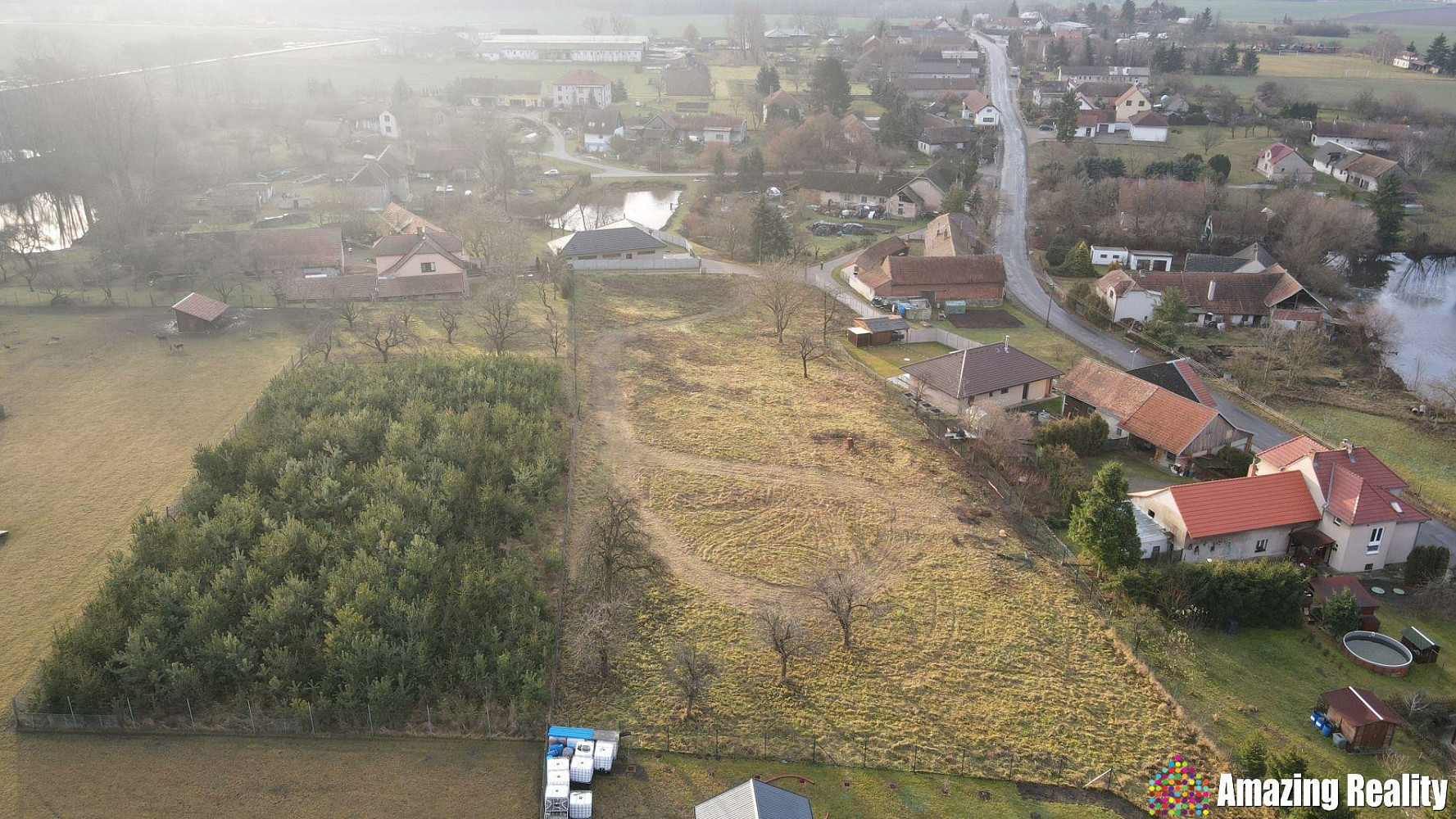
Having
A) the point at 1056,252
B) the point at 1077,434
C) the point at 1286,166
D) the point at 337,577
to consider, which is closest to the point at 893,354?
the point at 1077,434

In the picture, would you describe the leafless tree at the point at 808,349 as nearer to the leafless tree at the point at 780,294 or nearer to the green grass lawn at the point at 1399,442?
the leafless tree at the point at 780,294

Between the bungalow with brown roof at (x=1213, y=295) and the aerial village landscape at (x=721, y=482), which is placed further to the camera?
the bungalow with brown roof at (x=1213, y=295)

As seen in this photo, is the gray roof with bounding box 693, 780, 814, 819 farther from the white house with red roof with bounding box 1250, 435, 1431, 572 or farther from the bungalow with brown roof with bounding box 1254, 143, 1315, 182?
the bungalow with brown roof with bounding box 1254, 143, 1315, 182

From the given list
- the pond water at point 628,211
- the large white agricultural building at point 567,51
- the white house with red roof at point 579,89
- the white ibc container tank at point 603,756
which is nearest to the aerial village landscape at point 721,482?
the white ibc container tank at point 603,756

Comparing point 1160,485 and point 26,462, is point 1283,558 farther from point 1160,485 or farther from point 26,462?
point 26,462

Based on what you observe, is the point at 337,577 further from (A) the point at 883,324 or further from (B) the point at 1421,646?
(A) the point at 883,324

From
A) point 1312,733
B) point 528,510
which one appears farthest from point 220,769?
point 1312,733

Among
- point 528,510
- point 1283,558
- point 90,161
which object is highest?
point 90,161
